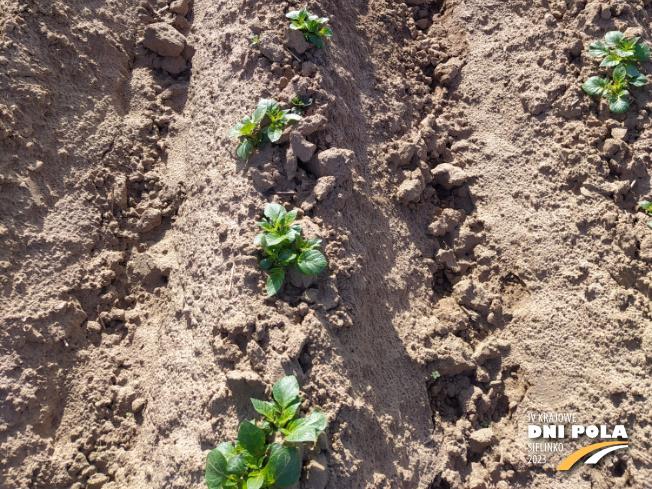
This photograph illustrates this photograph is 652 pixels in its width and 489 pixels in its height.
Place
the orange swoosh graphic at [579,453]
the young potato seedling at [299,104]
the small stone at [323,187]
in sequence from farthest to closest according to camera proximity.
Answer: the young potato seedling at [299,104], the small stone at [323,187], the orange swoosh graphic at [579,453]

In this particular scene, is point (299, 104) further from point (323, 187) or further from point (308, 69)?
point (323, 187)

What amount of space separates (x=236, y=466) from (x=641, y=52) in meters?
2.87

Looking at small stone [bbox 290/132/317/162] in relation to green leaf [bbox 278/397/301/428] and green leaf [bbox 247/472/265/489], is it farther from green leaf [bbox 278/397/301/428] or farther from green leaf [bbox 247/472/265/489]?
green leaf [bbox 247/472/265/489]

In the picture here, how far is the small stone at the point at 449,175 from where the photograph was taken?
2.63m

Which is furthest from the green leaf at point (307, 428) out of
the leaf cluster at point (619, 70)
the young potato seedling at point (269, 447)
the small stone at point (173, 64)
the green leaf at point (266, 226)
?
the leaf cluster at point (619, 70)

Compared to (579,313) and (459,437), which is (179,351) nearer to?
(459,437)

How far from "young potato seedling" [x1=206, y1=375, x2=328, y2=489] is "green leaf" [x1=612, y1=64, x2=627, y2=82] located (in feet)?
7.66

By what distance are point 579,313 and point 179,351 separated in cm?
188

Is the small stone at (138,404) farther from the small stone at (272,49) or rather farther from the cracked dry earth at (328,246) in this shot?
the small stone at (272,49)

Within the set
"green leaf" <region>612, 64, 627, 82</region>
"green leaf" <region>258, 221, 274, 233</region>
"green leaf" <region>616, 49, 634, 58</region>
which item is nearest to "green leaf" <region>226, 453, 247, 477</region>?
"green leaf" <region>258, 221, 274, 233</region>

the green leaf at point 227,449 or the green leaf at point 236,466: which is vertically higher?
the green leaf at point 227,449

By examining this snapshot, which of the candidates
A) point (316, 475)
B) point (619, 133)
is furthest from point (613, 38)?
point (316, 475)

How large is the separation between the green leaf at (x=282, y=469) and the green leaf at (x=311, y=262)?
688 mm

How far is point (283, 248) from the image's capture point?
2.04 metres
